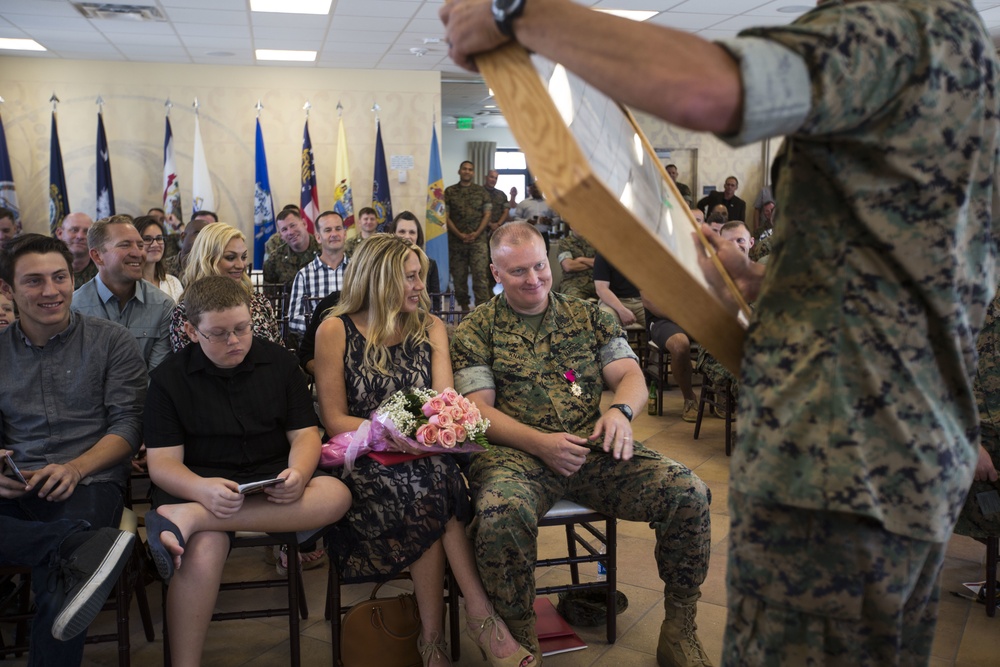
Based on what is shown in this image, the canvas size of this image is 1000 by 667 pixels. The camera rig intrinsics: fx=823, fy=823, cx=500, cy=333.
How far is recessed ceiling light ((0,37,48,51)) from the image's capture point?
8508 mm

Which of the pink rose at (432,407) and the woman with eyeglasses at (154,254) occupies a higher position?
the woman with eyeglasses at (154,254)

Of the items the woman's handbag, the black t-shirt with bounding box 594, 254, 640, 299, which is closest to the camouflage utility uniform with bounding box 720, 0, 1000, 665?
the woman's handbag

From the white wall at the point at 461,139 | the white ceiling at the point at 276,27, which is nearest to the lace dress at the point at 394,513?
the white ceiling at the point at 276,27

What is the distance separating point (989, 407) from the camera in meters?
2.59

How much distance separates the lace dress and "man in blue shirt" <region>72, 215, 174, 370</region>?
1.20 m

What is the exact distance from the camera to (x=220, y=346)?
2.41 m

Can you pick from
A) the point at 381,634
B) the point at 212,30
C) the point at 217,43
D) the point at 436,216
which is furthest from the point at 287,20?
the point at 381,634

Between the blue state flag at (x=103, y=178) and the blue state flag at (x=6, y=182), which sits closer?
the blue state flag at (x=6, y=182)

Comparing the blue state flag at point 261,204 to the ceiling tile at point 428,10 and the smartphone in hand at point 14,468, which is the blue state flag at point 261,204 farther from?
the smartphone in hand at point 14,468

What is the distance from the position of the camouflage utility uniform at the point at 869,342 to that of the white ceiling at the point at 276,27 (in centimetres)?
628

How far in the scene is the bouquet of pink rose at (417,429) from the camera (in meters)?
2.35

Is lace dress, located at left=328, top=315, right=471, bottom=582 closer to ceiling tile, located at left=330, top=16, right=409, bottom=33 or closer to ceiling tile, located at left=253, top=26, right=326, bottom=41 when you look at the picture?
ceiling tile, located at left=330, top=16, right=409, bottom=33

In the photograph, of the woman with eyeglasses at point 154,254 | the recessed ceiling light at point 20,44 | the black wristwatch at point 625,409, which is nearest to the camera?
the black wristwatch at point 625,409

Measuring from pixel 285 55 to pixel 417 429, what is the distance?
806 cm
